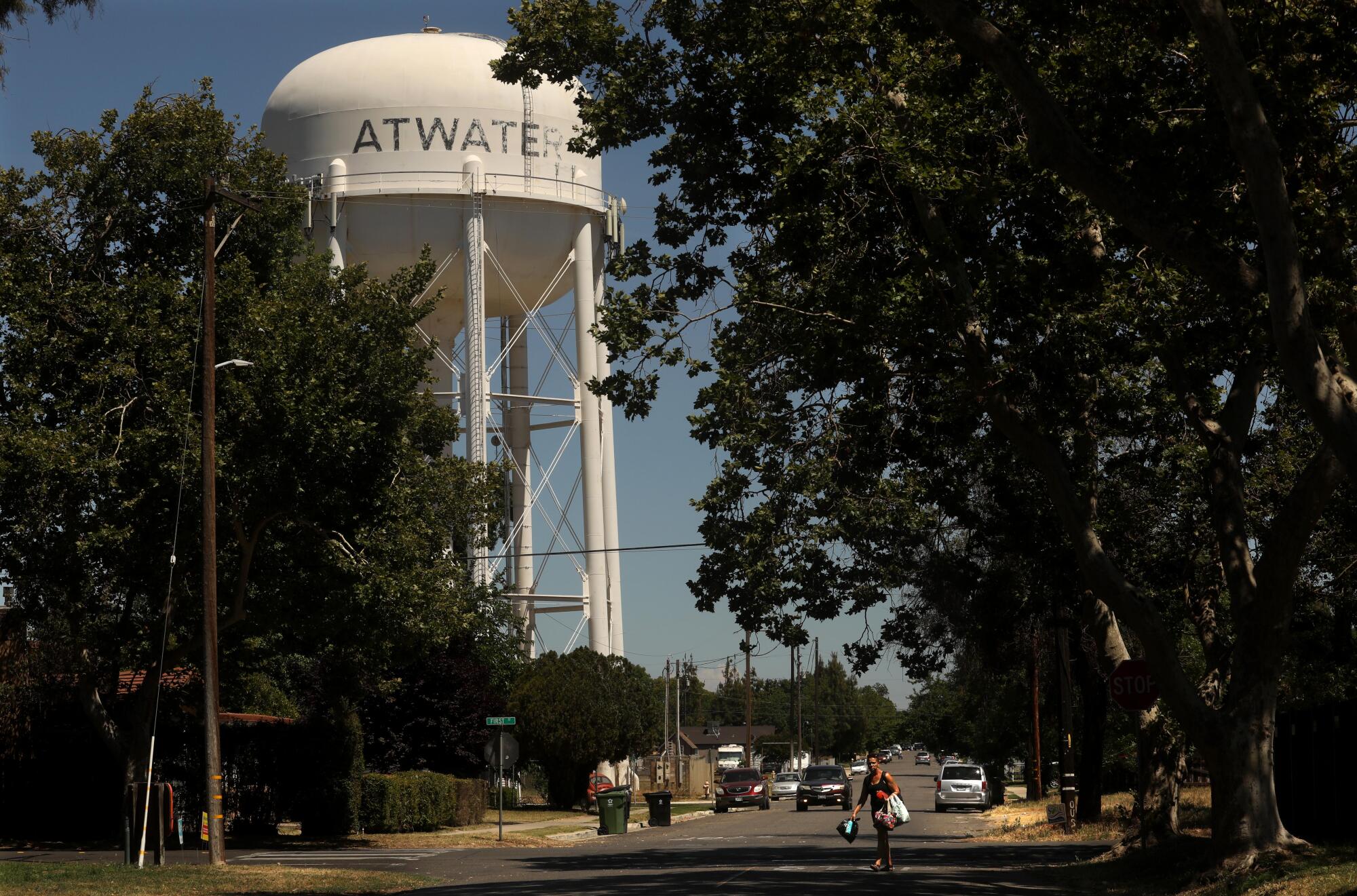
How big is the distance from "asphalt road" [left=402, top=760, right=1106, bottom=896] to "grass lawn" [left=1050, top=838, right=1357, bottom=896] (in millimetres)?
867

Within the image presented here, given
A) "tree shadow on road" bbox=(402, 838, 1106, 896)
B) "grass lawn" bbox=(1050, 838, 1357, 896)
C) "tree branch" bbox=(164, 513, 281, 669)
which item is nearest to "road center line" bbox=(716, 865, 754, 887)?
"tree shadow on road" bbox=(402, 838, 1106, 896)

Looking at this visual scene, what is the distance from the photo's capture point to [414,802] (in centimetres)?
3606

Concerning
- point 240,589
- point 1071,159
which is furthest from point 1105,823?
point 1071,159

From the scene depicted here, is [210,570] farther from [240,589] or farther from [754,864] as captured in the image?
[754,864]

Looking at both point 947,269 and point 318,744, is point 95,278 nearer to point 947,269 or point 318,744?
point 318,744

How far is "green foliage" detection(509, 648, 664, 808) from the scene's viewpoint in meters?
52.2

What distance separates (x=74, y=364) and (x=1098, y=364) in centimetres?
1735

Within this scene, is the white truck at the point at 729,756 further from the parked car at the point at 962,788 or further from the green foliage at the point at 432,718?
the green foliage at the point at 432,718

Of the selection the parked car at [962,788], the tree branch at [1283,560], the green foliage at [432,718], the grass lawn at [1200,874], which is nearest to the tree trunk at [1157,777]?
the grass lawn at [1200,874]

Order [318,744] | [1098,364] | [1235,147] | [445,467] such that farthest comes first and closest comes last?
[318,744]
[445,467]
[1098,364]
[1235,147]

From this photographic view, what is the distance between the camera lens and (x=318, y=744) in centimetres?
3378

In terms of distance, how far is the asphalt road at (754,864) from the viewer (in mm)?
18281

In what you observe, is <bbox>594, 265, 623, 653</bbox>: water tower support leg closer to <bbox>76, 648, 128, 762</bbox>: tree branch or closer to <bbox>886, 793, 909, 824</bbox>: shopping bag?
<bbox>76, 648, 128, 762</bbox>: tree branch

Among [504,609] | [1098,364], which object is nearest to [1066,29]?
[1098,364]
